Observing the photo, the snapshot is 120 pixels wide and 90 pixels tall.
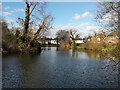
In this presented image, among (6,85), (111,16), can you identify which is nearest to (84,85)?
(6,85)

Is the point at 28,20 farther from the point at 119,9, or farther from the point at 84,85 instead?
the point at 84,85

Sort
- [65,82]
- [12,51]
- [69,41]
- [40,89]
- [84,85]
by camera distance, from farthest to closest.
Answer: [69,41], [12,51], [65,82], [84,85], [40,89]

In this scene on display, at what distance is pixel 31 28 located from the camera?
2455cm

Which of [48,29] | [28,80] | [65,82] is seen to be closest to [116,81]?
[65,82]

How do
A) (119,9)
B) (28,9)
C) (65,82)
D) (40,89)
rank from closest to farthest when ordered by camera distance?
1. (40,89)
2. (65,82)
3. (119,9)
4. (28,9)

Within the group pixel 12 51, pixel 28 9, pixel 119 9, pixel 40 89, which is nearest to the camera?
pixel 40 89

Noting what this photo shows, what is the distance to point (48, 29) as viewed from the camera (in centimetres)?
2433

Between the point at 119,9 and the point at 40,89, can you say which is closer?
the point at 40,89

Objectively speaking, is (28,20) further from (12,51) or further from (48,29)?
(12,51)

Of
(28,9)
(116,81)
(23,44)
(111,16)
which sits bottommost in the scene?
(116,81)

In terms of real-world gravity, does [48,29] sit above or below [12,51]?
above

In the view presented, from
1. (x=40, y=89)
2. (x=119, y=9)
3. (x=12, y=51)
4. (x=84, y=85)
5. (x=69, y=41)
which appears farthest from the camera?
(x=69, y=41)

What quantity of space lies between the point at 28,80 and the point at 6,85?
1.29 m

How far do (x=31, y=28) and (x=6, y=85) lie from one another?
19.0 m
